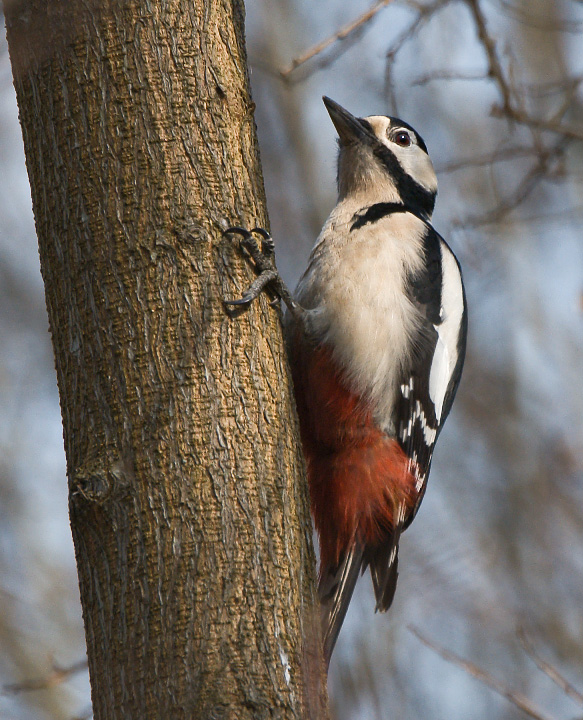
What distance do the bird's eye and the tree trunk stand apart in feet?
6.73

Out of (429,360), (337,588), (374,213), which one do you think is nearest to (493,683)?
(337,588)

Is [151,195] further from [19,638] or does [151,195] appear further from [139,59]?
[19,638]

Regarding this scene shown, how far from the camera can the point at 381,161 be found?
4336 millimetres

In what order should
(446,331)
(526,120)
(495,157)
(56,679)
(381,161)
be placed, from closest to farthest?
(56,679)
(446,331)
(526,120)
(381,161)
(495,157)

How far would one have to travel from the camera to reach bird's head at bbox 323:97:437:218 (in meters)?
4.26

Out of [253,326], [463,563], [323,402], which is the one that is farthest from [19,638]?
[253,326]

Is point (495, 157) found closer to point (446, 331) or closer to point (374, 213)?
point (374, 213)

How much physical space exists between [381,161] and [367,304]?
1188 mm

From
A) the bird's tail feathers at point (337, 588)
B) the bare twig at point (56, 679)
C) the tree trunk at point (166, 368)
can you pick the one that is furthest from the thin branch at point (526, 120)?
the bare twig at point (56, 679)

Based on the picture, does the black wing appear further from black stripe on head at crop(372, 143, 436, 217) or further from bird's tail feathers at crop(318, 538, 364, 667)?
black stripe on head at crop(372, 143, 436, 217)

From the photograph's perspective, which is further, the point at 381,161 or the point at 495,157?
the point at 495,157

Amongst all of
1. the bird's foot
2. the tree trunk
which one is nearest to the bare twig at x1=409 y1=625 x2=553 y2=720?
the tree trunk

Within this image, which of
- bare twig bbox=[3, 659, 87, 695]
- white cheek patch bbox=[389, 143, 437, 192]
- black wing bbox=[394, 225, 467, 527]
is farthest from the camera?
white cheek patch bbox=[389, 143, 437, 192]

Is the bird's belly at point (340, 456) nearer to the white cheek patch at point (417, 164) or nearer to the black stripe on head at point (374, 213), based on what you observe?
the black stripe on head at point (374, 213)
